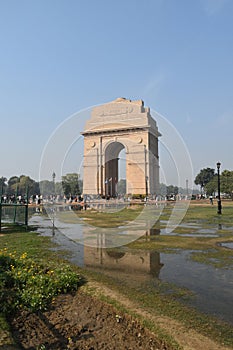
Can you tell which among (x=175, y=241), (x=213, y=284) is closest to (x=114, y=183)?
(x=175, y=241)

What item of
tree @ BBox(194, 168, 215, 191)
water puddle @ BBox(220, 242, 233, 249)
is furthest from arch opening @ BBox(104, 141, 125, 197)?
tree @ BBox(194, 168, 215, 191)

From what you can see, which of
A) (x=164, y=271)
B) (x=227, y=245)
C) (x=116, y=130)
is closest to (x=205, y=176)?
(x=116, y=130)

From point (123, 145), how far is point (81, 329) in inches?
2210

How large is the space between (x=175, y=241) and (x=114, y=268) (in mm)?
4113

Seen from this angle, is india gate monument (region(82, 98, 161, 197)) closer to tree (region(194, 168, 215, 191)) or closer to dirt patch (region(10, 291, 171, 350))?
dirt patch (region(10, 291, 171, 350))

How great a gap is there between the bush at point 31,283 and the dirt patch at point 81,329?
0.24 meters

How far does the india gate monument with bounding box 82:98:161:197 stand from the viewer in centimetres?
5428

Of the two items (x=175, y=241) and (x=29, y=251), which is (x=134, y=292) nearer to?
(x=29, y=251)

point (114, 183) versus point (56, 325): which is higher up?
point (114, 183)

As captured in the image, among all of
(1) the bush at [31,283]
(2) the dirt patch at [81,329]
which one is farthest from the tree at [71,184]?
(2) the dirt patch at [81,329]

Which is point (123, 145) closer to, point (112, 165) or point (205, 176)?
point (112, 165)

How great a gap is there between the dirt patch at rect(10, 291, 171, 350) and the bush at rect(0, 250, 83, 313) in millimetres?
238

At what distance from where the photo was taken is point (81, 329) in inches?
152

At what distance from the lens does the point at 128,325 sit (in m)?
3.92
